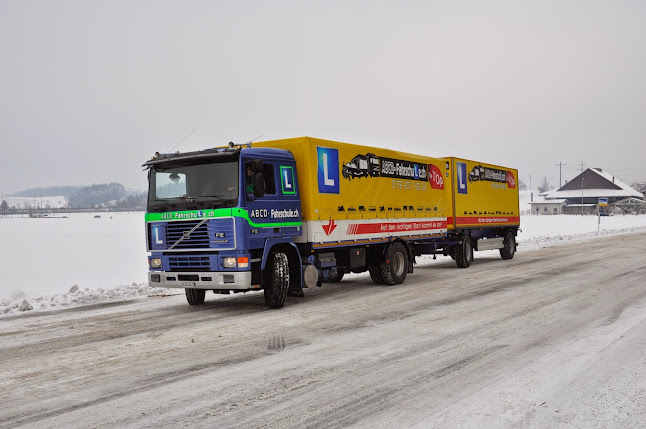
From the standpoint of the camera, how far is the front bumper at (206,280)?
9859 millimetres

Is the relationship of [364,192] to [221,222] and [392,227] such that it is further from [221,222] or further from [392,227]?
[221,222]

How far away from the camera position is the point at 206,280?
33.1ft

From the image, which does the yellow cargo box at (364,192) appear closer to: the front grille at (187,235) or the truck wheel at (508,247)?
the front grille at (187,235)

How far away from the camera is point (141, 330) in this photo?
880cm

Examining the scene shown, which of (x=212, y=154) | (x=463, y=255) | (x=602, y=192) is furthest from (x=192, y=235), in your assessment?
(x=602, y=192)

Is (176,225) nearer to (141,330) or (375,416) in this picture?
(141,330)

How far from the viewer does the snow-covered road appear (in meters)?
4.77

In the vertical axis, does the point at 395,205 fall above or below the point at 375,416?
above

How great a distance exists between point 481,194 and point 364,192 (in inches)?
338

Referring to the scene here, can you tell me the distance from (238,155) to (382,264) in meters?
5.69

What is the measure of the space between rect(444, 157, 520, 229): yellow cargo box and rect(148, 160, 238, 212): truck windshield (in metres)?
10.0

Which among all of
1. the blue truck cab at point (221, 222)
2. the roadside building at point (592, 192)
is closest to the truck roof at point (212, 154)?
the blue truck cab at point (221, 222)

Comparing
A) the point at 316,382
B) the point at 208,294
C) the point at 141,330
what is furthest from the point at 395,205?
the point at 316,382

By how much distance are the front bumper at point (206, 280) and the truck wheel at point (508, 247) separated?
1436 centimetres
